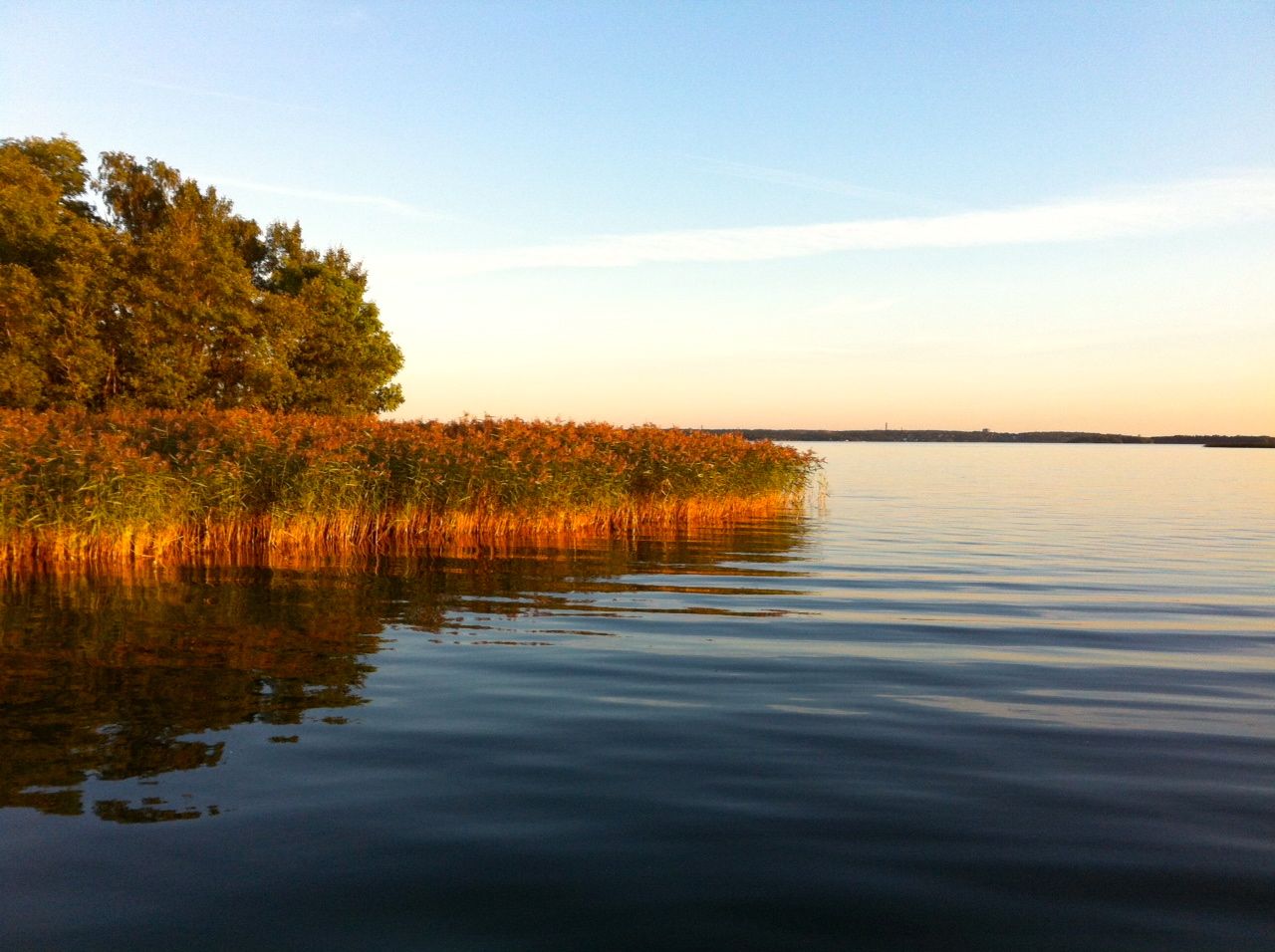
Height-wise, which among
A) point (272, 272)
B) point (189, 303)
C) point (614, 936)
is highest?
point (272, 272)

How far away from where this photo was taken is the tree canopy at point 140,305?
4453 centimetres

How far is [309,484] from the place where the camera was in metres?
22.0

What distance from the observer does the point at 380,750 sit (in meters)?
8.01

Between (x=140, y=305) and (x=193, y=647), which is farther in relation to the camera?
(x=140, y=305)

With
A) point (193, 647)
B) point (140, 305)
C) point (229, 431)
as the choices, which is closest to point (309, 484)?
point (229, 431)

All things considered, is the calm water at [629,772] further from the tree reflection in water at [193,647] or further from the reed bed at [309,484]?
the reed bed at [309,484]

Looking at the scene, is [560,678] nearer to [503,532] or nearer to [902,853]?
[902,853]

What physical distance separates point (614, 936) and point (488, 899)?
0.78 meters

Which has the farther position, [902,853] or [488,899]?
[902,853]

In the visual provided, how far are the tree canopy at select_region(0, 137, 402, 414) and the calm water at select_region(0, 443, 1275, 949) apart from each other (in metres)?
32.8

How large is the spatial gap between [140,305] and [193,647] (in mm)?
41058

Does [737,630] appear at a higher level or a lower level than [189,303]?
lower

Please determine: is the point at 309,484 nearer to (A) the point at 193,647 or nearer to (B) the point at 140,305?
(A) the point at 193,647

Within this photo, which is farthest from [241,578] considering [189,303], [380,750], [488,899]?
[189,303]
